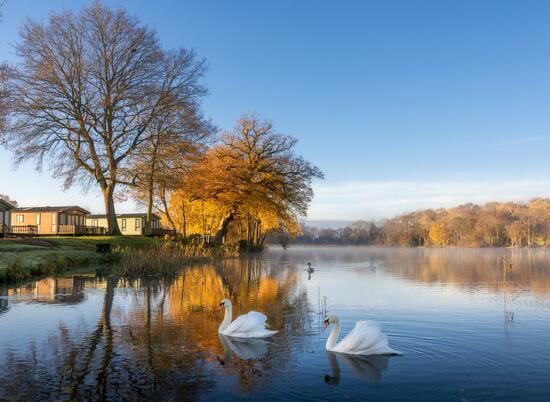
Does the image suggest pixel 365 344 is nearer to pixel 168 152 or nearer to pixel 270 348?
pixel 270 348

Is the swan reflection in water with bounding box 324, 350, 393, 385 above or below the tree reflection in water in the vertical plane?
below

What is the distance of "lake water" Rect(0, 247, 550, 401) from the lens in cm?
718

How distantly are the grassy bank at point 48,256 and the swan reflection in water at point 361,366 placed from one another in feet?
56.3

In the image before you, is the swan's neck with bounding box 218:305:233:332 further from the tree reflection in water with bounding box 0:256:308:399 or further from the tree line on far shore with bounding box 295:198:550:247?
the tree line on far shore with bounding box 295:198:550:247

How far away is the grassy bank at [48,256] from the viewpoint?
22250mm

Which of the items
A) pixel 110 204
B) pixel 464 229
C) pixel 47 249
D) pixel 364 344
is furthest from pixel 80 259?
pixel 464 229

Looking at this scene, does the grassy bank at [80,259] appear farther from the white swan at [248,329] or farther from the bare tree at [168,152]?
the white swan at [248,329]

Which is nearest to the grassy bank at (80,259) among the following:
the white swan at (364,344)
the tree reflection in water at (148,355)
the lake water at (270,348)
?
the lake water at (270,348)

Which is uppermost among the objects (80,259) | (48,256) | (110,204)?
(110,204)

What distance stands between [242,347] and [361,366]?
2471 millimetres

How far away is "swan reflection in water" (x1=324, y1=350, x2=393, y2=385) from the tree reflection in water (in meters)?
0.85

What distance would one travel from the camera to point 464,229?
13250cm

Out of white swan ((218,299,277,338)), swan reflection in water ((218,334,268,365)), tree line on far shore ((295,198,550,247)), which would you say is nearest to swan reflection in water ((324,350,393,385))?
swan reflection in water ((218,334,268,365))

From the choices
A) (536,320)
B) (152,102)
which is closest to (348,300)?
(536,320)
